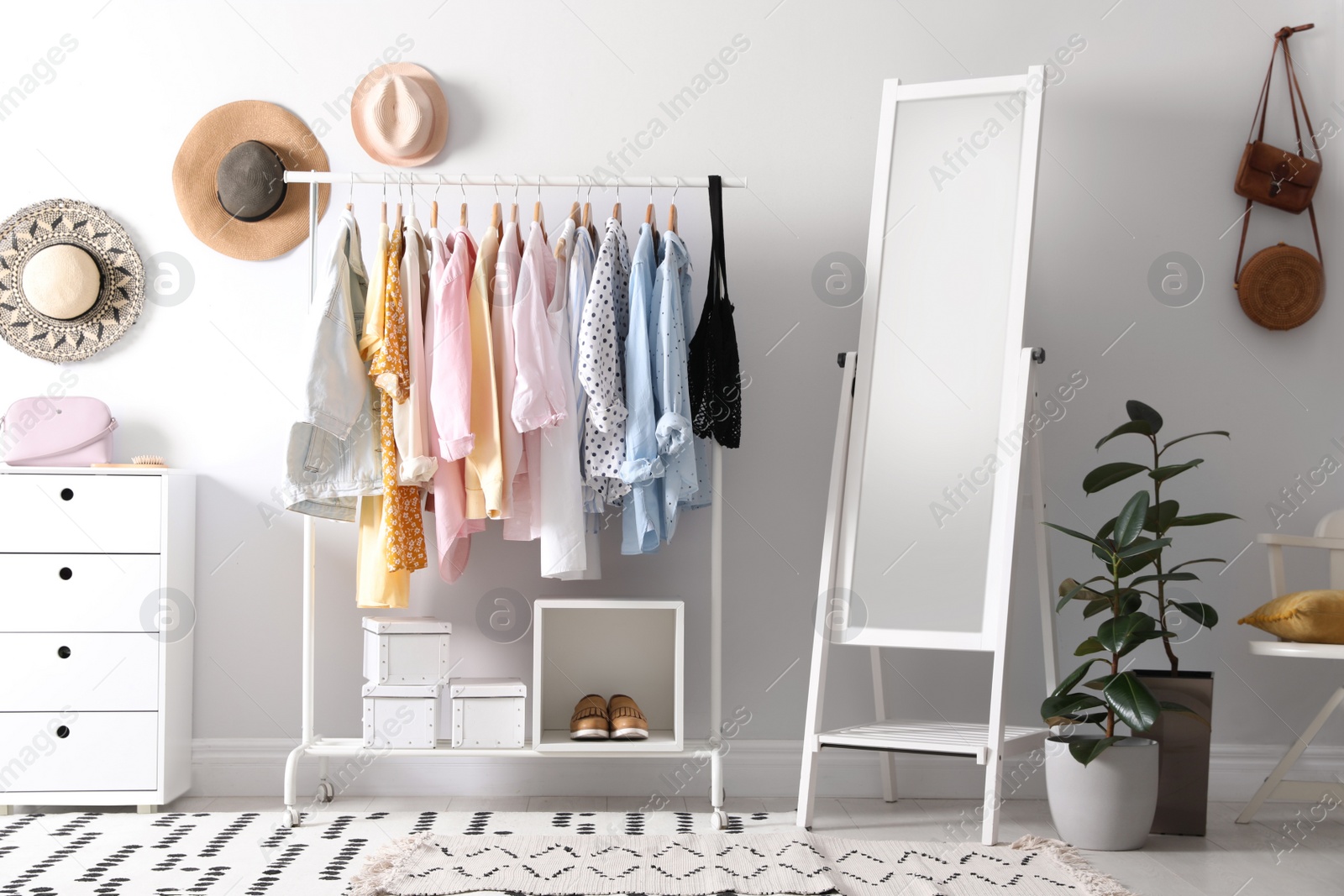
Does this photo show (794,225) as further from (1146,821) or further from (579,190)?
(1146,821)

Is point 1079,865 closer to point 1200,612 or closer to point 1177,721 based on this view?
point 1177,721

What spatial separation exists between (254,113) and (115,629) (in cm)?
140

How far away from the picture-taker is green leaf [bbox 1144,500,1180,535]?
89.9 inches

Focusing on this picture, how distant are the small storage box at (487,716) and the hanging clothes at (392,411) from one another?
336 mm

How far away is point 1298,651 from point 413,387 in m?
2.14

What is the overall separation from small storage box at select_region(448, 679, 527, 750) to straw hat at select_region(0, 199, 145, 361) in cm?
141

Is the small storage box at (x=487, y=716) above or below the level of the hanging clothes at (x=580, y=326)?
below

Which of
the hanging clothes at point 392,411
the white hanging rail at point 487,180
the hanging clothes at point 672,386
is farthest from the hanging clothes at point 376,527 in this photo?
the hanging clothes at point 672,386

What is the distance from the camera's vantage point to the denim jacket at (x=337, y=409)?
221 cm

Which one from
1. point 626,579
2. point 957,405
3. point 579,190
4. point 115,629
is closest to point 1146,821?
point 957,405

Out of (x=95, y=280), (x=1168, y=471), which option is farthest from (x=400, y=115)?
(x=1168, y=471)

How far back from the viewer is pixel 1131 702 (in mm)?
2055

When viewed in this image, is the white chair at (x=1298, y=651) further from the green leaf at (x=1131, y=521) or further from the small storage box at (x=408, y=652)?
the small storage box at (x=408, y=652)

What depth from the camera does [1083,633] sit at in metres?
2.67
